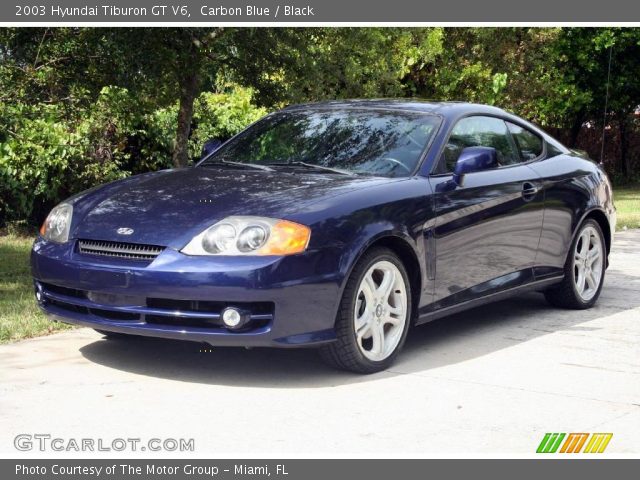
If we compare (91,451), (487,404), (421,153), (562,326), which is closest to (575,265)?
(562,326)

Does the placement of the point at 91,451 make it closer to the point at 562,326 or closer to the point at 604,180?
the point at 562,326

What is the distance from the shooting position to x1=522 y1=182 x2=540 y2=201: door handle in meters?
7.62

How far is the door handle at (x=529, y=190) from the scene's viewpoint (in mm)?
7625

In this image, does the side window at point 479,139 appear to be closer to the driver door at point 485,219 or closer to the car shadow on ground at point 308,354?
the driver door at point 485,219

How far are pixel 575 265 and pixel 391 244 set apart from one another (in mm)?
2468

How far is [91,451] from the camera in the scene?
15.8 feet

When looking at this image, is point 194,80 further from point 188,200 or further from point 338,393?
point 338,393

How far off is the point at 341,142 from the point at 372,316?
133cm

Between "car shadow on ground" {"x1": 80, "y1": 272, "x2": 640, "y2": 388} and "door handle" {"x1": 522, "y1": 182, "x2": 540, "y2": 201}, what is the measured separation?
2.96 feet

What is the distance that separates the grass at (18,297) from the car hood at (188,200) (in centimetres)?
110

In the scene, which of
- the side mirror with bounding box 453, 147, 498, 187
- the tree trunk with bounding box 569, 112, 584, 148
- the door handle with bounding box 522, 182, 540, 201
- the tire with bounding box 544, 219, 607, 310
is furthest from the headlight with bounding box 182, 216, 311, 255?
the tree trunk with bounding box 569, 112, 584, 148

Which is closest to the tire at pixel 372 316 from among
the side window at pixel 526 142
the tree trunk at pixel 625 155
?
the side window at pixel 526 142

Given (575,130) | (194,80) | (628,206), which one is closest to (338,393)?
(194,80)

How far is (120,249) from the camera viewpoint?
6012 mm
